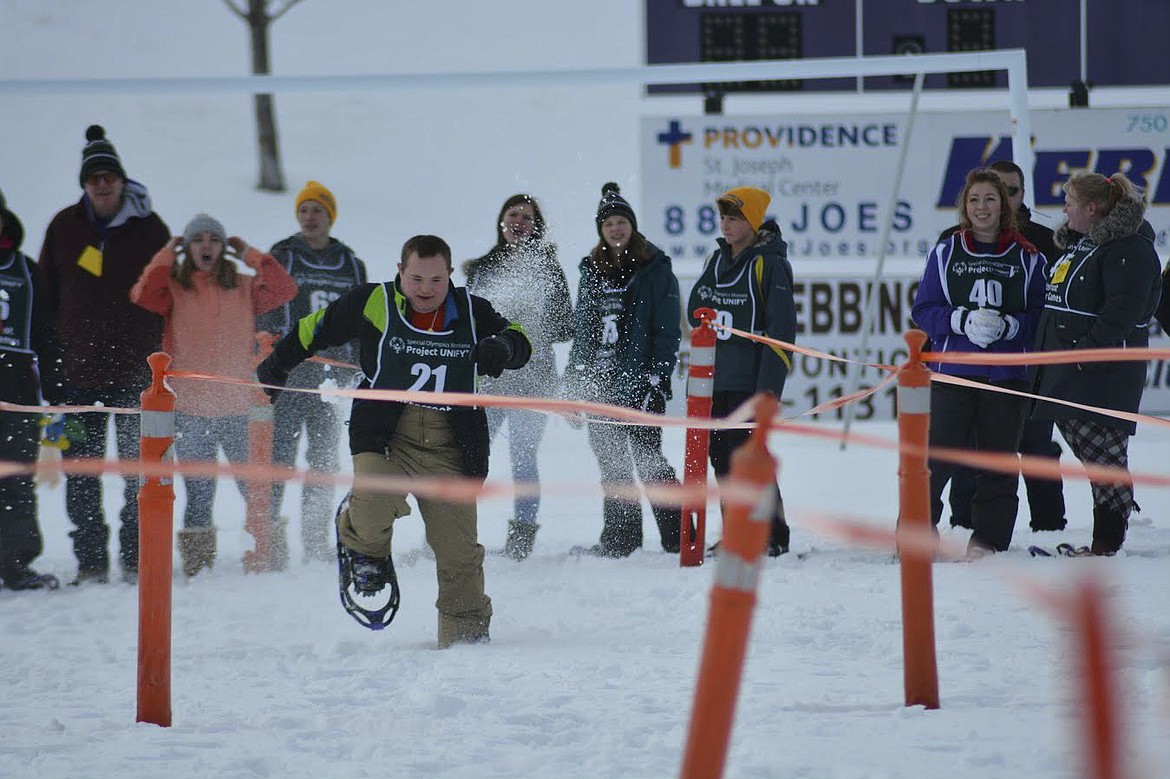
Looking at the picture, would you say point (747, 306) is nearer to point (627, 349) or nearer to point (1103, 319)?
point (627, 349)

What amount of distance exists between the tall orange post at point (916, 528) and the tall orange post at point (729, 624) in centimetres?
129

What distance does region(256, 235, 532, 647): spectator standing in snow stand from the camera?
4715 mm

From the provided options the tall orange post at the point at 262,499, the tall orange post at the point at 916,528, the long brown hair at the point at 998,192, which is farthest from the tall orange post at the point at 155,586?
the long brown hair at the point at 998,192

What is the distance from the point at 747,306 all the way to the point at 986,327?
1.08m

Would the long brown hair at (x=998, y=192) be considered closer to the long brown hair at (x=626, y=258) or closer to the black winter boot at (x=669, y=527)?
the long brown hair at (x=626, y=258)

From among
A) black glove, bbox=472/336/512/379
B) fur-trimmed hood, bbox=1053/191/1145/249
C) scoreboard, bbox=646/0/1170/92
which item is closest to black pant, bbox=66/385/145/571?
black glove, bbox=472/336/512/379

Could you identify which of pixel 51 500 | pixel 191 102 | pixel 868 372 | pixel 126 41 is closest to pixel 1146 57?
pixel 868 372

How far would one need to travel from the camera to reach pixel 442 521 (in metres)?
4.84

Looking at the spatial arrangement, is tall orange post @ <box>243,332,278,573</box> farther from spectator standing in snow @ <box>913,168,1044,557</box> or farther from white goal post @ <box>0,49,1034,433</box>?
spectator standing in snow @ <box>913,168,1044,557</box>

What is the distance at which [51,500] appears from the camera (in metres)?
9.04

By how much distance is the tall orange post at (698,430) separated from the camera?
6023mm

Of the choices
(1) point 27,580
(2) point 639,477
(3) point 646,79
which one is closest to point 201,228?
(1) point 27,580

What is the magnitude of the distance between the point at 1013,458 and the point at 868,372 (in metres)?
6.14

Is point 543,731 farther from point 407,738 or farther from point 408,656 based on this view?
point 408,656
